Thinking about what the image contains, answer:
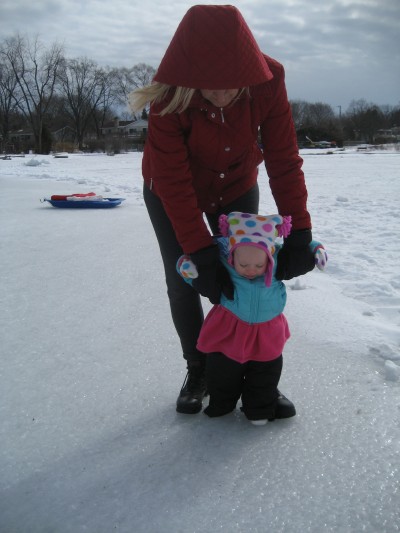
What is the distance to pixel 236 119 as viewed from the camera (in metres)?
1.50

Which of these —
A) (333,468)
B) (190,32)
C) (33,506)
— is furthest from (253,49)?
(33,506)

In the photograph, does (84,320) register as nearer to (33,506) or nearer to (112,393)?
(112,393)

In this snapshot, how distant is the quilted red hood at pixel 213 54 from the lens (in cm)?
131

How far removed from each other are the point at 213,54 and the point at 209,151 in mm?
307

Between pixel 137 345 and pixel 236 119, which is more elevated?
pixel 236 119

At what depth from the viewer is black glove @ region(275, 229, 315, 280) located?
5.01ft

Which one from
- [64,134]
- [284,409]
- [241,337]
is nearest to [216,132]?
[241,337]

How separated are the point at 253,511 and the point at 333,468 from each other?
279 mm

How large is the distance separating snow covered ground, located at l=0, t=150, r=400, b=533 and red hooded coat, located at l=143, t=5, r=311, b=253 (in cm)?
61

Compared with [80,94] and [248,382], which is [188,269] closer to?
[248,382]

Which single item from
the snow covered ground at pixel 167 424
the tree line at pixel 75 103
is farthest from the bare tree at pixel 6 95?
the snow covered ground at pixel 167 424

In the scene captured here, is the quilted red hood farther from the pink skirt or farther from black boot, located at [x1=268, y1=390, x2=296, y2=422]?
black boot, located at [x1=268, y1=390, x2=296, y2=422]

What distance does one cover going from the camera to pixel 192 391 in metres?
1.72

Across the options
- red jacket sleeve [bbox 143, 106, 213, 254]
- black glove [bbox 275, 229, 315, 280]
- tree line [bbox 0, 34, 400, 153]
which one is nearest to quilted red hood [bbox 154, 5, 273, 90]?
red jacket sleeve [bbox 143, 106, 213, 254]
